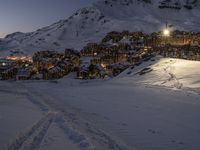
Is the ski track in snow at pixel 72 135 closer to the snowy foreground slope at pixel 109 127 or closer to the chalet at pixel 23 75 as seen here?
the snowy foreground slope at pixel 109 127

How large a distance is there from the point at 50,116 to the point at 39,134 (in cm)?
401

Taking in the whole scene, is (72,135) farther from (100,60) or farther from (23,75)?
(100,60)

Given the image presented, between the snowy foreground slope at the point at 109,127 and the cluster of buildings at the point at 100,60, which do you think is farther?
the cluster of buildings at the point at 100,60

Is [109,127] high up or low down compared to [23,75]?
up

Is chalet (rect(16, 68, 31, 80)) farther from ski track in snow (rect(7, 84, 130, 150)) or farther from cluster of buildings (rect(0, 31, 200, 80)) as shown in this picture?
ski track in snow (rect(7, 84, 130, 150))

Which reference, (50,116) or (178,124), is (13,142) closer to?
(50,116)

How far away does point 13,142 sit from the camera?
10695 mm

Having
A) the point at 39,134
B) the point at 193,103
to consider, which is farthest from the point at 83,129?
the point at 193,103

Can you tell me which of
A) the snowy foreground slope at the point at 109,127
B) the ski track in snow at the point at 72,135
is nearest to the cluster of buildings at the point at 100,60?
the snowy foreground slope at the point at 109,127

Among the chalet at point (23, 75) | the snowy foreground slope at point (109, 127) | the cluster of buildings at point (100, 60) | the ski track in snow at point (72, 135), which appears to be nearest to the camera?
the ski track in snow at point (72, 135)

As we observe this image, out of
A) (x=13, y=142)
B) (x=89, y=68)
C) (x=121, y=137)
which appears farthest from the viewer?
(x=89, y=68)

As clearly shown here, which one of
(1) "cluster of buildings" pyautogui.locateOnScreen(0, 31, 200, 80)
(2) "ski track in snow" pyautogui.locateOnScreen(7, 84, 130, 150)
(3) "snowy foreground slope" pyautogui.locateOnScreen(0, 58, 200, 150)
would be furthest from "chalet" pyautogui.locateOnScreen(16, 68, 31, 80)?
(2) "ski track in snow" pyautogui.locateOnScreen(7, 84, 130, 150)

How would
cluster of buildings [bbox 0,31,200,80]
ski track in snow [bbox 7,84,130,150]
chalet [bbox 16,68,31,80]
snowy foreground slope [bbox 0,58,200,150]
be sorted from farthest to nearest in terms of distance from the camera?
chalet [bbox 16,68,31,80] → cluster of buildings [bbox 0,31,200,80] → snowy foreground slope [bbox 0,58,200,150] → ski track in snow [bbox 7,84,130,150]

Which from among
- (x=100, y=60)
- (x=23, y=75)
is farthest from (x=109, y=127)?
(x=100, y=60)
